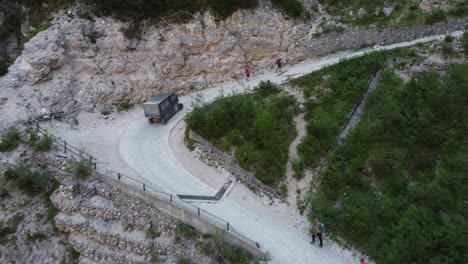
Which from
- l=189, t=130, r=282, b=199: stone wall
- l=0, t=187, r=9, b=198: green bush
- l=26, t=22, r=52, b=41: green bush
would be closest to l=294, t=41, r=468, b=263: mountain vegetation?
l=189, t=130, r=282, b=199: stone wall

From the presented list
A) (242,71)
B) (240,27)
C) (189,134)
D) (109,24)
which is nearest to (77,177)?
(189,134)

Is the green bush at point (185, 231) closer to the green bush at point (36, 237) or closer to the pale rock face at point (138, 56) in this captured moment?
the green bush at point (36, 237)

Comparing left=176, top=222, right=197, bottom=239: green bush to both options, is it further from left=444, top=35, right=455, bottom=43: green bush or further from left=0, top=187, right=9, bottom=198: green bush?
left=444, top=35, right=455, bottom=43: green bush

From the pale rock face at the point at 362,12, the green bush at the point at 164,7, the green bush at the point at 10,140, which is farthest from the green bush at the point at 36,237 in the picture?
the pale rock face at the point at 362,12

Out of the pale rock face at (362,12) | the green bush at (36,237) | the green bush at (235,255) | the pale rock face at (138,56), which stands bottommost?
the green bush at (36,237)

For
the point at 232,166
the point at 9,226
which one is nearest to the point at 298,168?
the point at 232,166

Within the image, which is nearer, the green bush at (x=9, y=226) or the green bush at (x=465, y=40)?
the green bush at (x=9, y=226)
